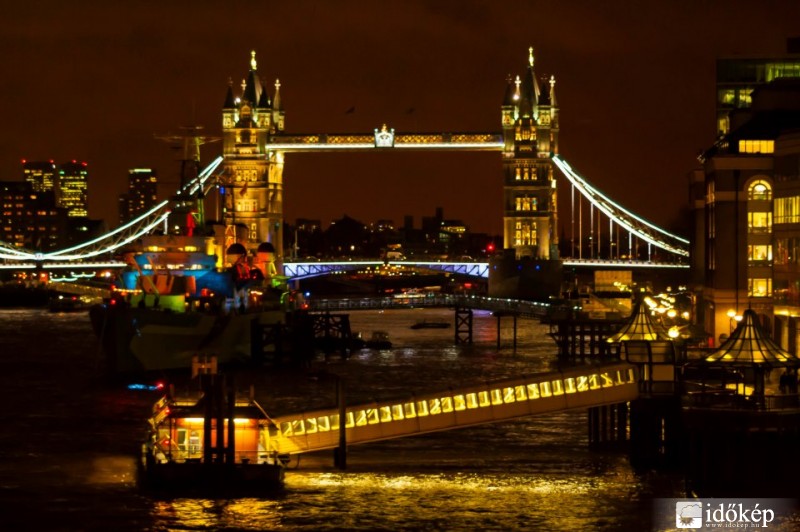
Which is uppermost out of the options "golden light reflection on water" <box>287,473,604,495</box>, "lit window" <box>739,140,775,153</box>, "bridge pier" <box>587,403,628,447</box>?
"lit window" <box>739,140,775,153</box>

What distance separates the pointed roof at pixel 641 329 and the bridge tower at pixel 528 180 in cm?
8807

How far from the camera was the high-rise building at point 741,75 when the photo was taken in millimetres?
88125

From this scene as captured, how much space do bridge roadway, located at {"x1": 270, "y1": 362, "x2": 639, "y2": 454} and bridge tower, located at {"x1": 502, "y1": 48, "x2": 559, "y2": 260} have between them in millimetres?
93934

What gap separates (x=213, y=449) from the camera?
35594 mm

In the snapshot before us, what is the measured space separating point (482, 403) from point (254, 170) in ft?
322

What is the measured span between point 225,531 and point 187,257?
40.9 metres

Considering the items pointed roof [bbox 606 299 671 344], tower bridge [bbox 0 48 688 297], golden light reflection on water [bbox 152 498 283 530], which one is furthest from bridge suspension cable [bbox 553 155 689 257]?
golden light reflection on water [bbox 152 498 283 530]

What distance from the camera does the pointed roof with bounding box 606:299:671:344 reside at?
43219 millimetres

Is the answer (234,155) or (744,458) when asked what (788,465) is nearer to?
(744,458)

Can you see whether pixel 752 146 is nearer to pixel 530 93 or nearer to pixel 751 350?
pixel 751 350

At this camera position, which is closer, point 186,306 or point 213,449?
point 213,449

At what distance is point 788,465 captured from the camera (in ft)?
107

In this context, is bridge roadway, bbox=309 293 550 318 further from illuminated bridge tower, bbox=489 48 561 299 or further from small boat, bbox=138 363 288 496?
small boat, bbox=138 363 288 496

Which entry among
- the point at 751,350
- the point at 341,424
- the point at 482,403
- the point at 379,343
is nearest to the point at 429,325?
the point at 379,343
